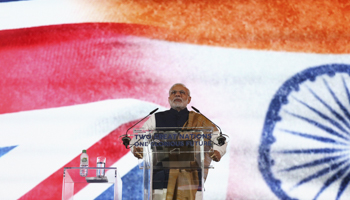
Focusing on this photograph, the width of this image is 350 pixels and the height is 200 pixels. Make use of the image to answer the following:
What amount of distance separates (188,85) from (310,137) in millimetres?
1302

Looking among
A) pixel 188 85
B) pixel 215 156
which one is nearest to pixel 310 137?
pixel 188 85

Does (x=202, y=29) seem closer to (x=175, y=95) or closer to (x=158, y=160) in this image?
(x=175, y=95)

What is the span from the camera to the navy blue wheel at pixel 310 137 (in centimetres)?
411

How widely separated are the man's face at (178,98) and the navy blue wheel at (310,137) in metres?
1.11

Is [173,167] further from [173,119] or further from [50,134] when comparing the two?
[50,134]

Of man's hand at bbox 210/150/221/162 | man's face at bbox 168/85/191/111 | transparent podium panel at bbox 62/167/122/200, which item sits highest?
man's face at bbox 168/85/191/111

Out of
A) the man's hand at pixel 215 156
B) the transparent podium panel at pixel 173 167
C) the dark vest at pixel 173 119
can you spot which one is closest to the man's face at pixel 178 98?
the dark vest at pixel 173 119

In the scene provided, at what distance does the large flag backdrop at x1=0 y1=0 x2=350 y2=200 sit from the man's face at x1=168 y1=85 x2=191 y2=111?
74 cm

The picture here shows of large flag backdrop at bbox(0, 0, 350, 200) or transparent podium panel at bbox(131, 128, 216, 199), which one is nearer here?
transparent podium panel at bbox(131, 128, 216, 199)

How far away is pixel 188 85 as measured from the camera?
4.27m

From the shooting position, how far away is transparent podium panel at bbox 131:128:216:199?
255 cm

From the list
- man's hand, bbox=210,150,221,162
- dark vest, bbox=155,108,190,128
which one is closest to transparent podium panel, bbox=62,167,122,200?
dark vest, bbox=155,108,190,128

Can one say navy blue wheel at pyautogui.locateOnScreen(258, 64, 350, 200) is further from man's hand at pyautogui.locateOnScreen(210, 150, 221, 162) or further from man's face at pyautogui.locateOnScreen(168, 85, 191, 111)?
man's hand at pyautogui.locateOnScreen(210, 150, 221, 162)

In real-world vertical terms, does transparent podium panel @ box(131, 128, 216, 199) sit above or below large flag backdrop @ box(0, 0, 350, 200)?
below
